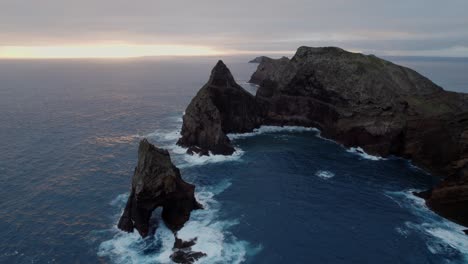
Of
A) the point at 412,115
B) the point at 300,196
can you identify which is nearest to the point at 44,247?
the point at 300,196

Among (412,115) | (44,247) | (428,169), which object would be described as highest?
(412,115)

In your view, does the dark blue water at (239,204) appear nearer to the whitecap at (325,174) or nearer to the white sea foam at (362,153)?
the whitecap at (325,174)

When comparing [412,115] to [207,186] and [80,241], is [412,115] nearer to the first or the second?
[207,186]

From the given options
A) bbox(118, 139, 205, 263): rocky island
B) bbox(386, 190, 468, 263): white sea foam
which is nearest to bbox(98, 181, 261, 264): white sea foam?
bbox(118, 139, 205, 263): rocky island

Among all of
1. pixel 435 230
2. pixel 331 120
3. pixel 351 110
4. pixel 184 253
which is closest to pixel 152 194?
pixel 184 253

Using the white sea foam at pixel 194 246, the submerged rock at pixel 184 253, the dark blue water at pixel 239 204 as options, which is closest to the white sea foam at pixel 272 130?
the dark blue water at pixel 239 204

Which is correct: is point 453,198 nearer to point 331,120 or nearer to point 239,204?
point 239,204
